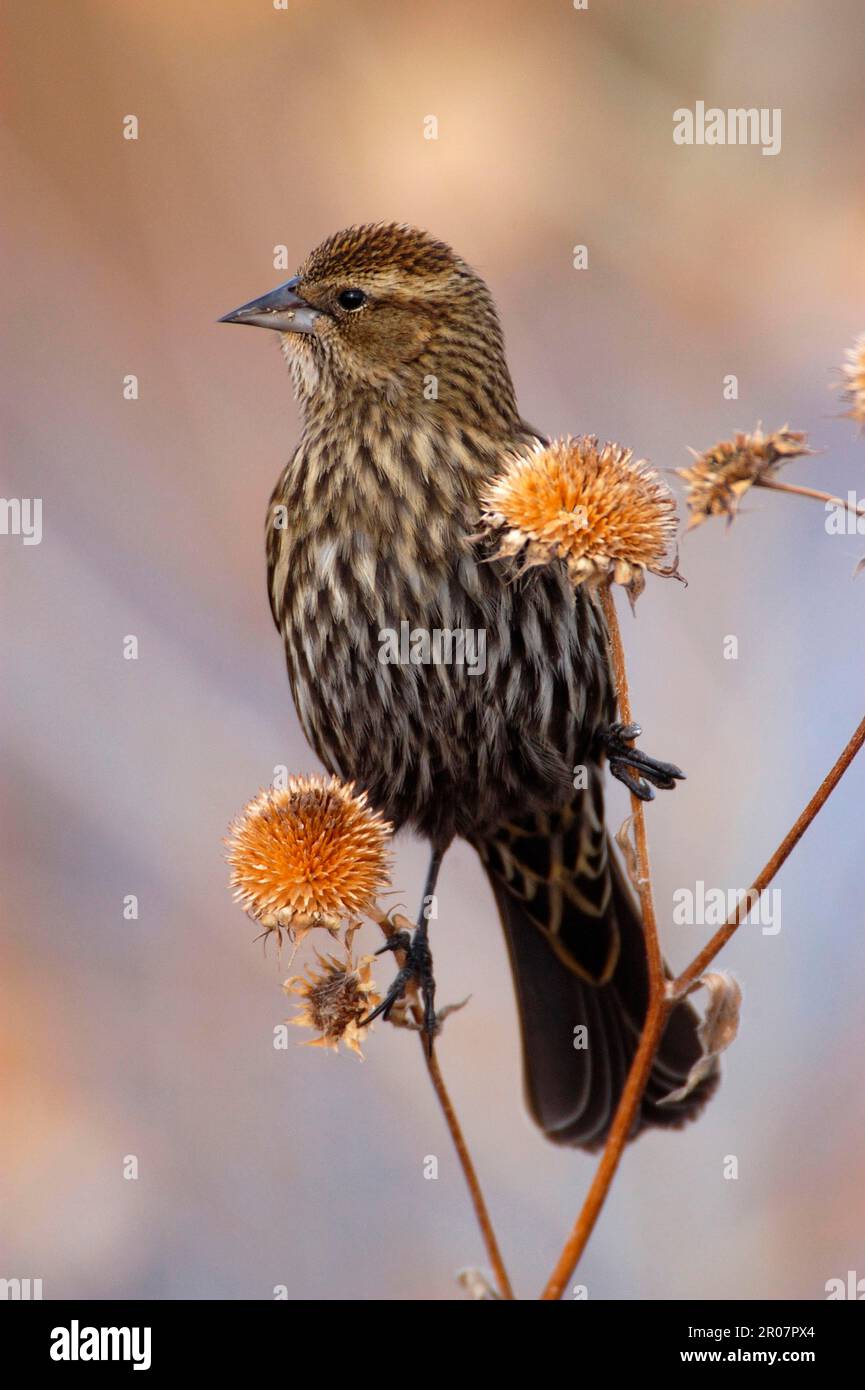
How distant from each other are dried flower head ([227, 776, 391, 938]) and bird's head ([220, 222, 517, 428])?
1130 mm

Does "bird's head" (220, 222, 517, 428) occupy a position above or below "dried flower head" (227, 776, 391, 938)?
above

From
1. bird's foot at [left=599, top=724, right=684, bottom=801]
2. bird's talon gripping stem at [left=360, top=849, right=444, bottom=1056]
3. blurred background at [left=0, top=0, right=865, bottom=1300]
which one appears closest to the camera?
bird's talon gripping stem at [left=360, top=849, right=444, bottom=1056]

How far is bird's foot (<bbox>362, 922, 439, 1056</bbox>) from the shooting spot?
2139mm

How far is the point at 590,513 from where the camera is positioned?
194 centimetres

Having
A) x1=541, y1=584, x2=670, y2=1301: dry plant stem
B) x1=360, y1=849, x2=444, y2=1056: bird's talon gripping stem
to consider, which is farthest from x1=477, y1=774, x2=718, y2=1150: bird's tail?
x1=541, y1=584, x2=670, y2=1301: dry plant stem

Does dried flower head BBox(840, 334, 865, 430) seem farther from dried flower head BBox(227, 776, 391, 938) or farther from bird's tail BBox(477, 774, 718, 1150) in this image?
bird's tail BBox(477, 774, 718, 1150)

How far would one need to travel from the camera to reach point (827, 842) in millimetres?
3750

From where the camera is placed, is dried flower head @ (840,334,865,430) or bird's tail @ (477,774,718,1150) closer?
dried flower head @ (840,334,865,430)

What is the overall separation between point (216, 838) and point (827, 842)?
1.64 m

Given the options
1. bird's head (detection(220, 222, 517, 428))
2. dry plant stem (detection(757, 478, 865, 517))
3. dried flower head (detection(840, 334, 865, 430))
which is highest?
bird's head (detection(220, 222, 517, 428))

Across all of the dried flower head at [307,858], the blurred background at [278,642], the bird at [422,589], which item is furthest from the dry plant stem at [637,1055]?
the blurred background at [278,642]

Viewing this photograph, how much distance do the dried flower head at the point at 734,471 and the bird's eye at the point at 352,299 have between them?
1401 mm

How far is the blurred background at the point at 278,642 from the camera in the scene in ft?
12.2

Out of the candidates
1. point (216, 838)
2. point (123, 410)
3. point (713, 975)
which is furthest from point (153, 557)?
point (713, 975)
